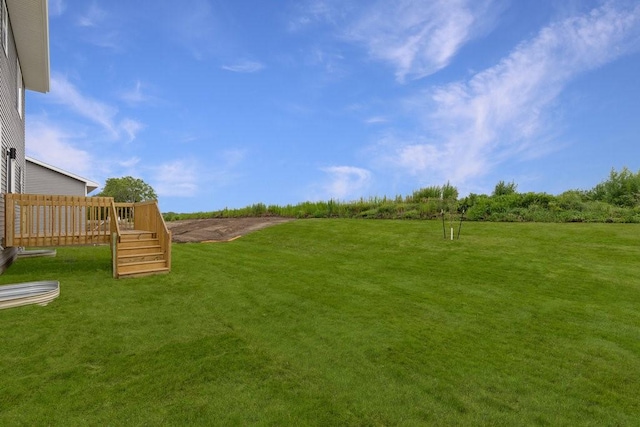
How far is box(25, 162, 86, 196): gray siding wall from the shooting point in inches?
620

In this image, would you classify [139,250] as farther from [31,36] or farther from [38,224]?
[31,36]

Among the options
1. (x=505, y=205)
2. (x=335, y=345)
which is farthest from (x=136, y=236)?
(x=505, y=205)

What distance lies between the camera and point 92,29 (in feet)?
40.7

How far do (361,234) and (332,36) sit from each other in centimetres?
789

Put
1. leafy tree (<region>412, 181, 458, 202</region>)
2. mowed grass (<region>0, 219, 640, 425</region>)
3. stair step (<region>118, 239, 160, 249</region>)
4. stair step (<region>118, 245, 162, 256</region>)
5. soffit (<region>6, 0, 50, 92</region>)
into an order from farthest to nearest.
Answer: leafy tree (<region>412, 181, 458, 202</region>), soffit (<region>6, 0, 50, 92</region>), stair step (<region>118, 239, 160, 249</region>), stair step (<region>118, 245, 162, 256</region>), mowed grass (<region>0, 219, 640, 425</region>)

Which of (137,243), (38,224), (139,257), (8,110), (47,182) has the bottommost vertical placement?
(139,257)

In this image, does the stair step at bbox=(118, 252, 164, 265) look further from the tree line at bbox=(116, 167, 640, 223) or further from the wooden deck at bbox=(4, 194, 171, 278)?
the tree line at bbox=(116, 167, 640, 223)

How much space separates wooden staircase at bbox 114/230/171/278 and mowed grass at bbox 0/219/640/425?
0.43 metres

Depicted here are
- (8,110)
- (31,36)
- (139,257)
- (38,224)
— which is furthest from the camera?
(31,36)

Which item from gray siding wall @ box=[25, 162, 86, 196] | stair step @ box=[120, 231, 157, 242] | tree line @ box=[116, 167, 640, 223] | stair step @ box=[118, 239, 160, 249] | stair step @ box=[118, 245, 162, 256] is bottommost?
stair step @ box=[118, 245, 162, 256]

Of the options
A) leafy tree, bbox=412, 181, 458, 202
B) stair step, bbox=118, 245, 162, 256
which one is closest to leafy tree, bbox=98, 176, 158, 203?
leafy tree, bbox=412, 181, 458, 202

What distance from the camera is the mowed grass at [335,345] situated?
9.20ft

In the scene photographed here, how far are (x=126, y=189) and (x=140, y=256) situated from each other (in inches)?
2070

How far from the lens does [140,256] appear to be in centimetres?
785
